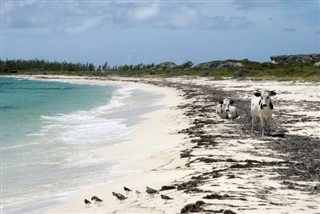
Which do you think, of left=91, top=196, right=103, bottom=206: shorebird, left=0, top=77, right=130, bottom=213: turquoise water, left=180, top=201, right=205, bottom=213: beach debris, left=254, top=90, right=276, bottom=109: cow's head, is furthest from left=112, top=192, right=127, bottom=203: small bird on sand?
left=254, top=90, right=276, bottom=109: cow's head

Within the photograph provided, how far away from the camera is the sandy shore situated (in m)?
7.81

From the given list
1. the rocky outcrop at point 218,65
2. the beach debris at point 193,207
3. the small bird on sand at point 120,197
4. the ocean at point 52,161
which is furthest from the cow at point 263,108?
the rocky outcrop at point 218,65

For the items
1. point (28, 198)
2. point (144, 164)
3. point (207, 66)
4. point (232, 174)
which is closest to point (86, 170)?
point (144, 164)

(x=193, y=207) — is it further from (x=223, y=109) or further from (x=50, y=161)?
(x=223, y=109)

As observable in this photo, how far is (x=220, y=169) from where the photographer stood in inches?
411

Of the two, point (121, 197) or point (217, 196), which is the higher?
point (217, 196)

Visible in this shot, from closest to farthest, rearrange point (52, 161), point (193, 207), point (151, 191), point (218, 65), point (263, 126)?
point (193, 207)
point (151, 191)
point (52, 161)
point (263, 126)
point (218, 65)

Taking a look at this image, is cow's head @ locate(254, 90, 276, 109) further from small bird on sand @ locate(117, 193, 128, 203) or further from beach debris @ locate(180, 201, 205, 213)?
beach debris @ locate(180, 201, 205, 213)

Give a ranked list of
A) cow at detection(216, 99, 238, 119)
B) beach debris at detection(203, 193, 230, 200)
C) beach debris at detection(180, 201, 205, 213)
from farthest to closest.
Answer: cow at detection(216, 99, 238, 119), beach debris at detection(203, 193, 230, 200), beach debris at detection(180, 201, 205, 213)

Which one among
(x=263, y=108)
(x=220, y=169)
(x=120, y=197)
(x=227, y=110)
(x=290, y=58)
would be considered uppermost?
(x=290, y=58)

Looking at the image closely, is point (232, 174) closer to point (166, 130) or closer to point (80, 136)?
point (166, 130)

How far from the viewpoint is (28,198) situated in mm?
10719

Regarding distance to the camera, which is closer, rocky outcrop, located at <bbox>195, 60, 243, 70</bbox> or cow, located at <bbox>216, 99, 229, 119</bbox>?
cow, located at <bbox>216, 99, 229, 119</bbox>

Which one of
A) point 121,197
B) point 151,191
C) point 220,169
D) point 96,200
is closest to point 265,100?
point 220,169
